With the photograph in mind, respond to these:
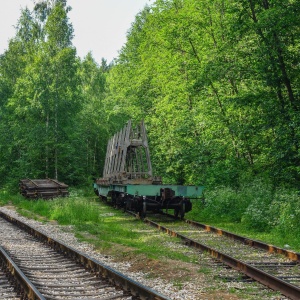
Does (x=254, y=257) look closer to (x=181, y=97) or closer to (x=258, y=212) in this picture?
(x=258, y=212)

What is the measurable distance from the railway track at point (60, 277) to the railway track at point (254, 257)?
226 cm

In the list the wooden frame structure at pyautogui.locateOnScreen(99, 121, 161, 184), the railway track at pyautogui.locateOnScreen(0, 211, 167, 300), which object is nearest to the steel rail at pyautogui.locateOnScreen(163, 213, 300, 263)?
the railway track at pyautogui.locateOnScreen(0, 211, 167, 300)

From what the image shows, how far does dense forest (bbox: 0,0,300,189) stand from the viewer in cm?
1683

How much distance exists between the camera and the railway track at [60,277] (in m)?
6.39

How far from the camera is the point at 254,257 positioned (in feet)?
31.7

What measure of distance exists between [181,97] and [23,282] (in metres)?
21.6

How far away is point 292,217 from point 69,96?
83.9 ft

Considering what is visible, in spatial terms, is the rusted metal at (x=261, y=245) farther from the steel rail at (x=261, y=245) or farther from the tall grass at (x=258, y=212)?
the tall grass at (x=258, y=212)

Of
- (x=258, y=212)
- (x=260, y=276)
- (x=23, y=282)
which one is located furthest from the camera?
(x=258, y=212)

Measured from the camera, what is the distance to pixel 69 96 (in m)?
35.3

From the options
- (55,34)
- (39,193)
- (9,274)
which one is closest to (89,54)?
(55,34)

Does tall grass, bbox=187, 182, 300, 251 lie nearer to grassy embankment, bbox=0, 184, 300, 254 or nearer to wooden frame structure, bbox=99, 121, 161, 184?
grassy embankment, bbox=0, 184, 300, 254

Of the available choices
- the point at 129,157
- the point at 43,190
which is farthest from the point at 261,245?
the point at 43,190

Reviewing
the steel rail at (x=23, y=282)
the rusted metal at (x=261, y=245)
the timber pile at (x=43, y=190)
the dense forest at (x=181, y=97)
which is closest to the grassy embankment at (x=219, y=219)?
the rusted metal at (x=261, y=245)
